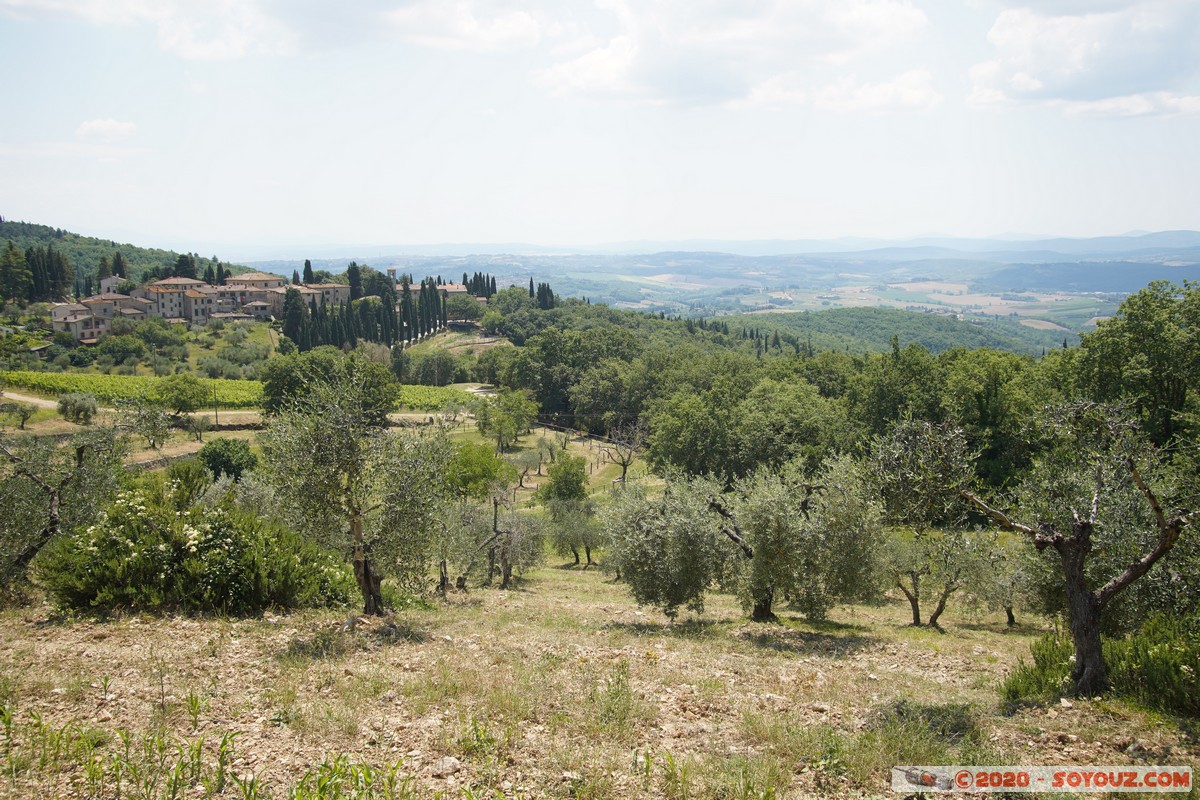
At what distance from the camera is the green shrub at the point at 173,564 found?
15.3 meters

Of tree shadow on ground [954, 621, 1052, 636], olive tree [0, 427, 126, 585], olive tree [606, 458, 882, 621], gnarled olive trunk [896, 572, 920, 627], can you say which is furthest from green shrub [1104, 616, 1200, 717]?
olive tree [0, 427, 126, 585]

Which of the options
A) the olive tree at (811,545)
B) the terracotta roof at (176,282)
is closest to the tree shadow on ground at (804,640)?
the olive tree at (811,545)

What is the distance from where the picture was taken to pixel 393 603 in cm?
1984

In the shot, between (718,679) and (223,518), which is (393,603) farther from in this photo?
(718,679)

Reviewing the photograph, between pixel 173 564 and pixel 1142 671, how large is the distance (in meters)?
20.0

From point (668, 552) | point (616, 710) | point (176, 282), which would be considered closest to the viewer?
point (616, 710)

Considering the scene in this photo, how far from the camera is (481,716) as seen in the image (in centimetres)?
1009

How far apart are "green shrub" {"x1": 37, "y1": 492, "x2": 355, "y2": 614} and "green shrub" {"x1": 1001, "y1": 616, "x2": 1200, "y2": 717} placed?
54.3 ft

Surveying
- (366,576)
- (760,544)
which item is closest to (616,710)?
(366,576)

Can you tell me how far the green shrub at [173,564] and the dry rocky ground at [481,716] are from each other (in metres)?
0.98

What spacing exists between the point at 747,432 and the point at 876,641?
4260 centimetres

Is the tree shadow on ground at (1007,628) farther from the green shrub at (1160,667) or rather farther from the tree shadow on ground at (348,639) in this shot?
the tree shadow on ground at (348,639)

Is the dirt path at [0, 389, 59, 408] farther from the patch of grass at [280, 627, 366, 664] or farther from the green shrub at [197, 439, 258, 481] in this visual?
the patch of grass at [280, 627, 366, 664]

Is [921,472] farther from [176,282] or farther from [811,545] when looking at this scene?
[176,282]
